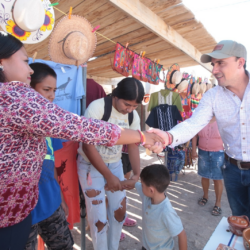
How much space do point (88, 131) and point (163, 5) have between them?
2.87m

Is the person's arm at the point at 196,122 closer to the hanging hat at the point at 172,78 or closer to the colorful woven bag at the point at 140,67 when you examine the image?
the colorful woven bag at the point at 140,67

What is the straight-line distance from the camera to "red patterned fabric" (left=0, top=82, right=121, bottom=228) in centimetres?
86

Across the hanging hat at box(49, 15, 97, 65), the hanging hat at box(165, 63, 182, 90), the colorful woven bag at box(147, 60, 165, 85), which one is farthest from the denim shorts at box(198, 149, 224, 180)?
the hanging hat at box(49, 15, 97, 65)

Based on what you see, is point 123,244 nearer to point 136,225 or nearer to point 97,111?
point 136,225

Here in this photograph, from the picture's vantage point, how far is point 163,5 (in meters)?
2.98

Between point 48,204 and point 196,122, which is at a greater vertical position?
point 196,122

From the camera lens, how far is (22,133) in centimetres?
95

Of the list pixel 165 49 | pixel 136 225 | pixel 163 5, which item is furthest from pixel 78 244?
pixel 165 49

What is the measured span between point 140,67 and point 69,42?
2151mm

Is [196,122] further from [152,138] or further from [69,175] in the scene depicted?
[69,175]

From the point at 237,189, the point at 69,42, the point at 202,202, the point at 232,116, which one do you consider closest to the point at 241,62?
the point at 232,116

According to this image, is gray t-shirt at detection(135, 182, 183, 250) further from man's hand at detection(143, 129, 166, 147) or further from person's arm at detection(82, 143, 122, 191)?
man's hand at detection(143, 129, 166, 147)

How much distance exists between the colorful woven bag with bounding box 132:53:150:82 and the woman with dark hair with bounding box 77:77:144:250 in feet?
6.64

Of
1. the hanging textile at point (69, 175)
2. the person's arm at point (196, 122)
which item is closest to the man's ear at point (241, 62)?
the person's arm at point (196, 122)
